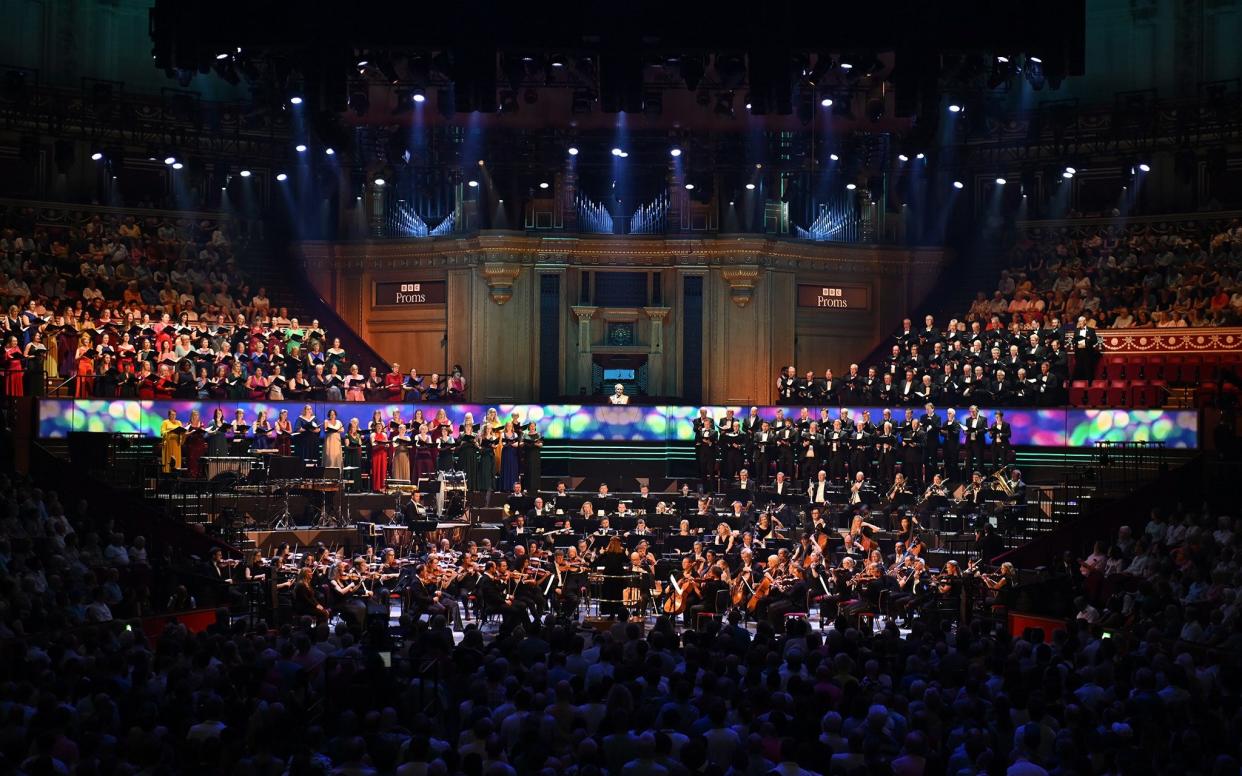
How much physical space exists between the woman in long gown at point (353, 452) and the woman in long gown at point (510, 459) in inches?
96.7

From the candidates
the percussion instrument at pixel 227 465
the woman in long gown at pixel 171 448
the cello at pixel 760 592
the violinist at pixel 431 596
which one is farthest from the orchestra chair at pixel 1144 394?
the woman in long gown at pixel 171 448

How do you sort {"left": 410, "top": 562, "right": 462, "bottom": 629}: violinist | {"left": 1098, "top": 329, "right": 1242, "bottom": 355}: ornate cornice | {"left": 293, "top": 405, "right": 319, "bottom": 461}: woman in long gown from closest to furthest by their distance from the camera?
Result: {"left": 410, "top": 562, "right": 462, "bottom": 629}: violinist → {"left": 293, "top": 405, "right": 319, "bottom": 461}: woman in long gown → {"left": 1098, "top": 329, "right": 1242, "bottom": 355}: ornate cornice

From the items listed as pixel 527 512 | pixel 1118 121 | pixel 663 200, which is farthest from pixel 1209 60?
pixel 527 512

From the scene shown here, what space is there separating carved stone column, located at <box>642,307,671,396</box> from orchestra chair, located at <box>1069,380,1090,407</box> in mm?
8768

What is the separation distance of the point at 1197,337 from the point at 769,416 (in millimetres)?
7730

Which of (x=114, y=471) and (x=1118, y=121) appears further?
(x=1118, y=121)

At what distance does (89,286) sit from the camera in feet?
101

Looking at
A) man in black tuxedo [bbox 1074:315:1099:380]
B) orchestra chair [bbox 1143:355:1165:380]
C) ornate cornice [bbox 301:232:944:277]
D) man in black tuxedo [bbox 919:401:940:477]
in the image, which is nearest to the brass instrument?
man in black tuxedo [bbox 919:401:940:477]

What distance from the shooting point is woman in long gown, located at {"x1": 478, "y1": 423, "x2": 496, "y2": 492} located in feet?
93.3

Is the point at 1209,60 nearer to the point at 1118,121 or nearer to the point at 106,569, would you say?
the point at 1118,121

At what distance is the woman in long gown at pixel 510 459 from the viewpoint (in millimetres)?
28703

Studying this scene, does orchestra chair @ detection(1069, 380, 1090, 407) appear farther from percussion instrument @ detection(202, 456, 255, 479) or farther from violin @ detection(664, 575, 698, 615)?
percussion instrument @ detection(202, 456, 255, 479)

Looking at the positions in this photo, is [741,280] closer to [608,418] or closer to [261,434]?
[608,418]

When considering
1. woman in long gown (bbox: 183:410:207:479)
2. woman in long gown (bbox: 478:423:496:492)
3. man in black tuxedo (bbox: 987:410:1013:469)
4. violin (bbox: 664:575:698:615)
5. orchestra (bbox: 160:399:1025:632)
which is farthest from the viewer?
woman in long gown (bbox: 478:423:496:492)
